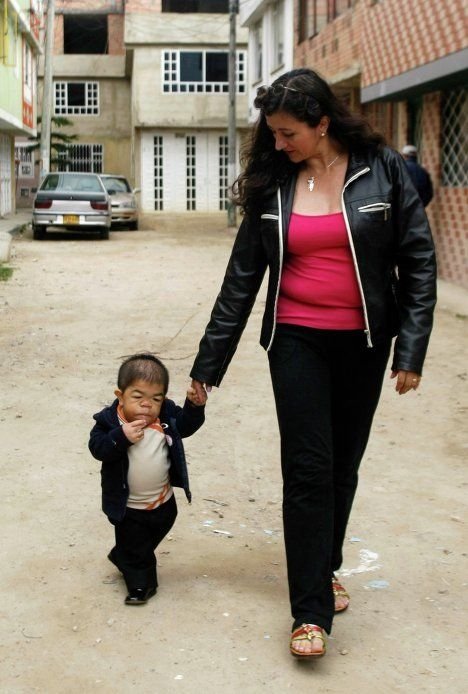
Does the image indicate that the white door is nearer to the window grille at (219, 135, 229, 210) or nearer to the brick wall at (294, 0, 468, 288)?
the window grille at (219, 135, 229, 210)

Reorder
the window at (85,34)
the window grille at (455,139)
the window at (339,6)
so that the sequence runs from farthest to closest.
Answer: the window at (85,34) → the window at (339,6) → the window grille at (455,139)

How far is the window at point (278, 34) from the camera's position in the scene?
26250mm

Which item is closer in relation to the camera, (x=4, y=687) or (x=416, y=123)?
(x=4, y=687)

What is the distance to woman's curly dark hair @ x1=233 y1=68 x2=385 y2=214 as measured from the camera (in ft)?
11.1

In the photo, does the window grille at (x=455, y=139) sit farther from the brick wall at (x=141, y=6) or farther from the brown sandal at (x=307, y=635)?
the brick wall at (x=141, y=6)

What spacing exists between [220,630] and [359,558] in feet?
3.17

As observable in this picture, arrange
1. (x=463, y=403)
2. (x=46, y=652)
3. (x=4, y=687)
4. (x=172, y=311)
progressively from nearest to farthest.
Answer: (x=4, y=687)
(x=46, y=652)
(x=463, y=403)
(x=172, y=311)

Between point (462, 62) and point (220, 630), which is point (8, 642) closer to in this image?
point (220, 630)

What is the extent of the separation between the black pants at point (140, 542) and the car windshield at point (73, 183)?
19458mm

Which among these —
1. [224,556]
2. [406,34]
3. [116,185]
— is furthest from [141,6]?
[224,556]

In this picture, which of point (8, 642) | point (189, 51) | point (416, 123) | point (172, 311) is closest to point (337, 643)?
point (8, 642)

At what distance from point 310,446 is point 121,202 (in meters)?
23.6

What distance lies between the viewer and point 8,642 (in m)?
3.60

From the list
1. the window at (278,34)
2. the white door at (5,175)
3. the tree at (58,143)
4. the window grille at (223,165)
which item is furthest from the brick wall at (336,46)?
the tree at (58,143)
